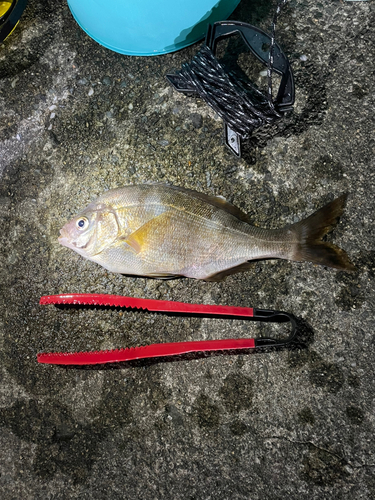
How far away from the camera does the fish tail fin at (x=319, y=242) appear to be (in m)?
2.16

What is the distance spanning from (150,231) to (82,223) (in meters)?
0.45

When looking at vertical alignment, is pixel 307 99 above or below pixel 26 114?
below

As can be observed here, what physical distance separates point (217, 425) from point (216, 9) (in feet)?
9.37

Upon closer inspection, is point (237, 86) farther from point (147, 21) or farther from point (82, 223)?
point (82, 223)

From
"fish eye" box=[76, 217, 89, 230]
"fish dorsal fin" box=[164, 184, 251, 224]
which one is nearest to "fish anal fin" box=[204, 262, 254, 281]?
"fish dorsal fin" box=[164, 184, 251, 224]

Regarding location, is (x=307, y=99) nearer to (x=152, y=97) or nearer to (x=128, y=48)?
(x=152, y=97)

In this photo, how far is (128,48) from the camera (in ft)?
8.91

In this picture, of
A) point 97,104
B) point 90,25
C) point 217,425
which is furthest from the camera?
point 97,104

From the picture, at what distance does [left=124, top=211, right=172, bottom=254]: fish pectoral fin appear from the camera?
229cm

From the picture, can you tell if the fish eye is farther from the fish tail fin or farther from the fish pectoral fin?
the fish tail fin

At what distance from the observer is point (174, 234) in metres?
2.28

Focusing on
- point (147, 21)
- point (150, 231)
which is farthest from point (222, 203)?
point (147, 21)

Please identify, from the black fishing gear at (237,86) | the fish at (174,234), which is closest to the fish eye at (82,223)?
the fish at (174,234)

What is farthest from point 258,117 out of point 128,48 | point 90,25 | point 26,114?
point 26,114
